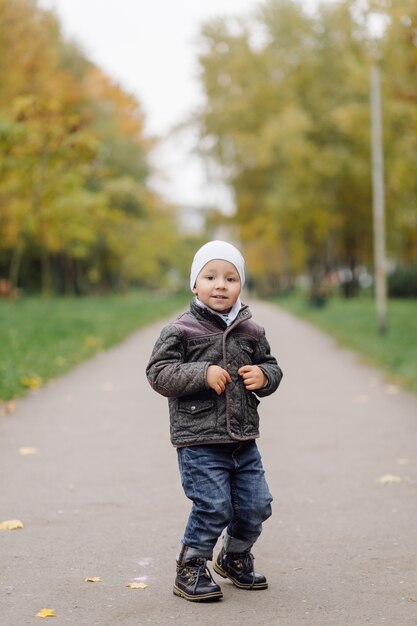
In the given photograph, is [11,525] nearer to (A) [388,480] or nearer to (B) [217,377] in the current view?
(B) [217,377]

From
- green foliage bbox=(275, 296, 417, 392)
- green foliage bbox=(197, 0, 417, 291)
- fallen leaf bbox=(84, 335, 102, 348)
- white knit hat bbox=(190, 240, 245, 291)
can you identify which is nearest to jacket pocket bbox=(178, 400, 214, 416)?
white knit hat bbox=(190, 240, 245, 291)

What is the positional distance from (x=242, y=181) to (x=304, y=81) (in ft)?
15.7

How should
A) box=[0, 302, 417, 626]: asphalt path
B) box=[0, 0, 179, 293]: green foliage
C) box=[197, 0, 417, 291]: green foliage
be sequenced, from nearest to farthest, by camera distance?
box=[0, 302, 417, 626]: asphalt path < box=[0, 0, 179, 293]: green foliage < box=[197, 0, 417, 291]: green foliage

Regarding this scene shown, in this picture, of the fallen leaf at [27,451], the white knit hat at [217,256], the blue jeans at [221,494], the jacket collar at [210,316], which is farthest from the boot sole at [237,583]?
the fallen leaf at [27,451]

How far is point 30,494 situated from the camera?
19.6 feet

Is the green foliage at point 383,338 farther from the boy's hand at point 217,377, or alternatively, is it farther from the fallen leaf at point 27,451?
the boy's hand at point 217,377

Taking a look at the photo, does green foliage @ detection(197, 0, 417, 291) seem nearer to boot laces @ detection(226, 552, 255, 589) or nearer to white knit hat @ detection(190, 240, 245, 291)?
white knit hat @ detection(190, 240, 245, 291)

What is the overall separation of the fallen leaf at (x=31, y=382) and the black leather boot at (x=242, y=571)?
732cm

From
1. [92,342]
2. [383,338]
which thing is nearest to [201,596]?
[92,342]

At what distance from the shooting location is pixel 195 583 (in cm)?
400

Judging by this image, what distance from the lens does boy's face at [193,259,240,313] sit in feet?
13.4

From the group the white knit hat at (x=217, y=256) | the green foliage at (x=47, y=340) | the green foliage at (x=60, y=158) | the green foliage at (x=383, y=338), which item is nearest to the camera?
the white knit hat at (x=217, y=256)

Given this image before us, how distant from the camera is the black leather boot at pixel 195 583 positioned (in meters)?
3.97

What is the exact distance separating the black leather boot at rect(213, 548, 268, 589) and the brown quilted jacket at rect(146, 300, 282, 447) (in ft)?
1.84
